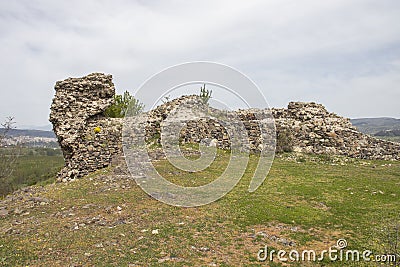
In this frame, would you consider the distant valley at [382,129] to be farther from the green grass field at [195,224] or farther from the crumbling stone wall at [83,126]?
the crumbling stone wall at [83,126]

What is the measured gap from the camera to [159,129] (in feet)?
60.0

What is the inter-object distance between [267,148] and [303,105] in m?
4.34

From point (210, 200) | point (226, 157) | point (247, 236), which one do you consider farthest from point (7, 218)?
point (226, 157)

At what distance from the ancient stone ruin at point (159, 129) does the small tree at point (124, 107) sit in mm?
2681

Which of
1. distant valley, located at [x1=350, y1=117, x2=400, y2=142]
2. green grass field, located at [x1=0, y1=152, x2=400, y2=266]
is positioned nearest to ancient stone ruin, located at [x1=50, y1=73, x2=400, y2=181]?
green grass field, located at [x1=0, y1=152, x2=400, y2=266]

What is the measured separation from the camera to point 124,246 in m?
6.53

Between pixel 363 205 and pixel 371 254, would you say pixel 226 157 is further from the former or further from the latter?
pixel 371 254

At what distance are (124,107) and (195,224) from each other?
1768 centimetres

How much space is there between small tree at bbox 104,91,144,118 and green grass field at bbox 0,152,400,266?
9.97 metres

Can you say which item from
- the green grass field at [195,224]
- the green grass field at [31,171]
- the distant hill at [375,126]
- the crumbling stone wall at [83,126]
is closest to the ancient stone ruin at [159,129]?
the crumbling stone wall at [83,126]

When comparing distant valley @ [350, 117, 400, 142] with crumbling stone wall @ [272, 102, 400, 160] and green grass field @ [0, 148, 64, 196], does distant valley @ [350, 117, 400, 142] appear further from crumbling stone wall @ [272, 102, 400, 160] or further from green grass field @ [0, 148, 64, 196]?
green grass field @ [0, 148, 64, 196]

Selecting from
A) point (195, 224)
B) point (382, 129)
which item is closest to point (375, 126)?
point (382, 129)

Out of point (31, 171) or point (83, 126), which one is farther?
point (31, 171)

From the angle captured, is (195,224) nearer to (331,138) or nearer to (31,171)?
(331,138)
